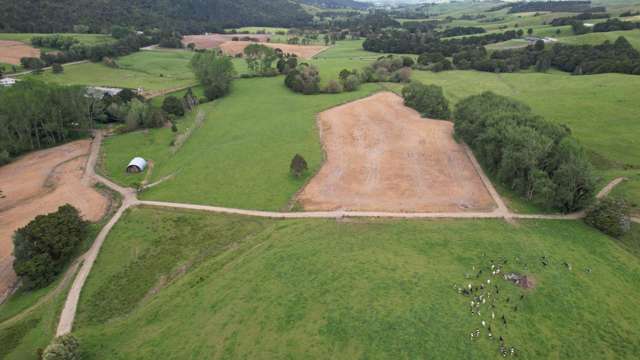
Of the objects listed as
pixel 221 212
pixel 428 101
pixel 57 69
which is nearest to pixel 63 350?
pixel 221 212

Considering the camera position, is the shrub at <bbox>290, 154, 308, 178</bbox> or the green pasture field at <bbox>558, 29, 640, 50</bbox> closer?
the shrub at <bbox>290, 154, 308, 178</bbox>

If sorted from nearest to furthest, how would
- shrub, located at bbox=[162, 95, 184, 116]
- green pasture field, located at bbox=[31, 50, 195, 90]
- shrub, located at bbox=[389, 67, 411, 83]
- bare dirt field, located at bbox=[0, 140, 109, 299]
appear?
1. bare dirt field, located at bbox=[0, 140, 109, 299]
2. shrub, located at bbox=[162, 95, 184, 116]
3. green pasture field, located at bbox=[31, 50, 195, 90]
4. shrub, located at bbox=[389, 67, 411, 83]

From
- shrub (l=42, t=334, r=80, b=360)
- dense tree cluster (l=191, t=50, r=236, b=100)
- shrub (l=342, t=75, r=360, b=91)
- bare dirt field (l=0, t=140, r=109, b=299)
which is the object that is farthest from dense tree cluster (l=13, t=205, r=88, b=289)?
shrub (l=342, t=75, r=360, b=91)

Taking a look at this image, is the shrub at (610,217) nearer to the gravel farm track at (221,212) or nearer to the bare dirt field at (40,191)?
the gravel farm track at (221,212)

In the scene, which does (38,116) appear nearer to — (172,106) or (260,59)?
(172,106)

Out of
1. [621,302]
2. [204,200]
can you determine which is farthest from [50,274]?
[621,302]

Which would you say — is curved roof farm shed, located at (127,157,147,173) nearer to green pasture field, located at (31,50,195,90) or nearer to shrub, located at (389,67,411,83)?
green pasture field, located at (31,50,195,90)

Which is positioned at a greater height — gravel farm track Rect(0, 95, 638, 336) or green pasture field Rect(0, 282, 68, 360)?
gravel farm track Rect(0, 95, 638, 336)

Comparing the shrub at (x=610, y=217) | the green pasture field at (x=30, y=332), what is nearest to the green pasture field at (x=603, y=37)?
the shrub at (x=610, y=217)
